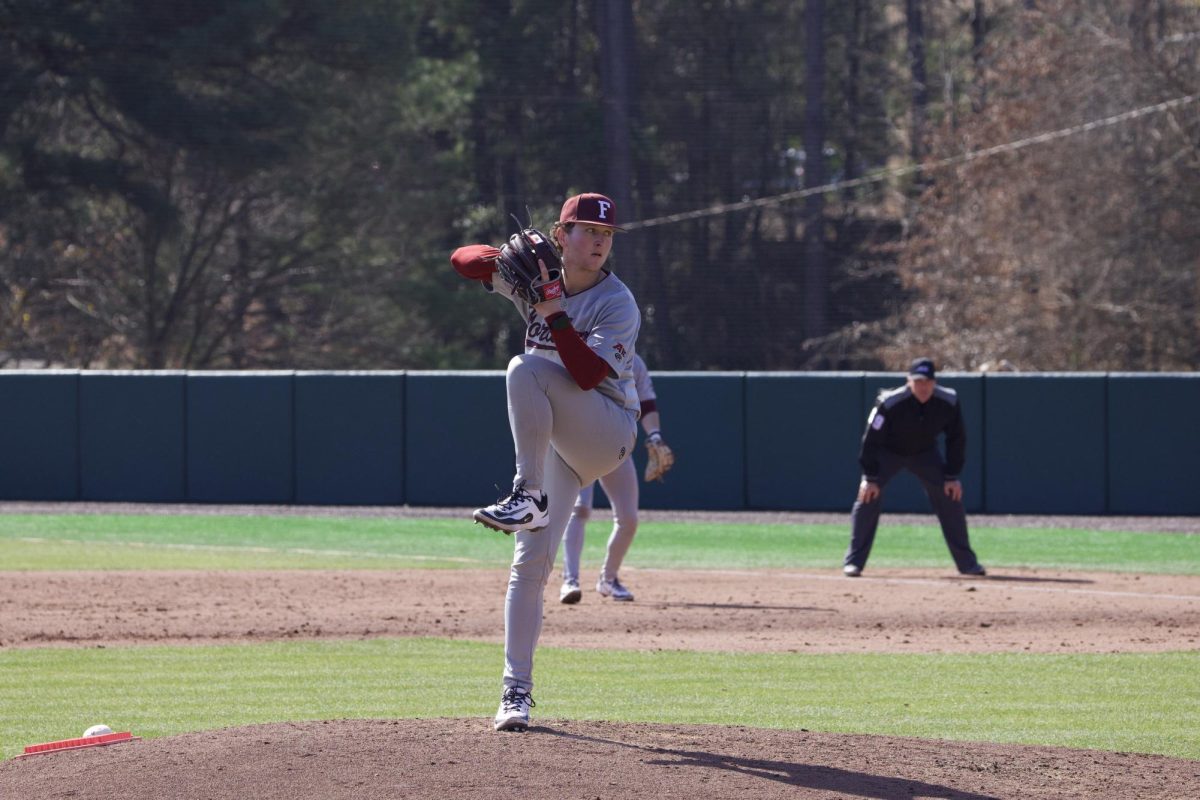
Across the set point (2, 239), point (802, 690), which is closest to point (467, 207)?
point (2, 239)

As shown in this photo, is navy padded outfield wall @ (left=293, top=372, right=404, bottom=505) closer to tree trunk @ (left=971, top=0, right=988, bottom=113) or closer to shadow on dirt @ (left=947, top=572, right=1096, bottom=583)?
shadow on dirt @ (left=947, top=572, right=1096, bottom=583)

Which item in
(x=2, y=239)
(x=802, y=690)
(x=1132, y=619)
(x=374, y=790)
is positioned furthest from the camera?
(x=2, y=239)

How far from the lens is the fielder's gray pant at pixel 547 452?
531 cm

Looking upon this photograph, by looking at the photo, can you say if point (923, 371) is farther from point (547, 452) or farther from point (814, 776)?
point (814, 776)

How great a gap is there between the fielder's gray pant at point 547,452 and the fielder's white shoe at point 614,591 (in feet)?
16.5

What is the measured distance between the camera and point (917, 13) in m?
32.1

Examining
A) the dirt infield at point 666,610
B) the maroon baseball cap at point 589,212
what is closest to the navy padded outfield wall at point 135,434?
the dirt infield at point 666,610

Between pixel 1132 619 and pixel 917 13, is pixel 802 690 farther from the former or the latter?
pixel 917 13

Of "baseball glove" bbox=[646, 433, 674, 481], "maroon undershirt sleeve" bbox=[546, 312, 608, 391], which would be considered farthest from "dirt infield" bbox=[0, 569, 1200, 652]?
"maroon undershirt sleeve" bbox=[546, 312, 608, 391]

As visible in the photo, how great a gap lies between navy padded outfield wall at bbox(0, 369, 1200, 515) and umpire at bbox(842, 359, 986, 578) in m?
5.36

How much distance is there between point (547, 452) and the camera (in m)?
A: 5.57

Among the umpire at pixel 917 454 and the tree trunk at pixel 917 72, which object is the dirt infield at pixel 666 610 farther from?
the tree trunk at pixel 917 72

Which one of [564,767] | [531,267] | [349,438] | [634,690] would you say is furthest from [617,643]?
[349,438]

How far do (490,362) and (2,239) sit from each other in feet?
31.6
